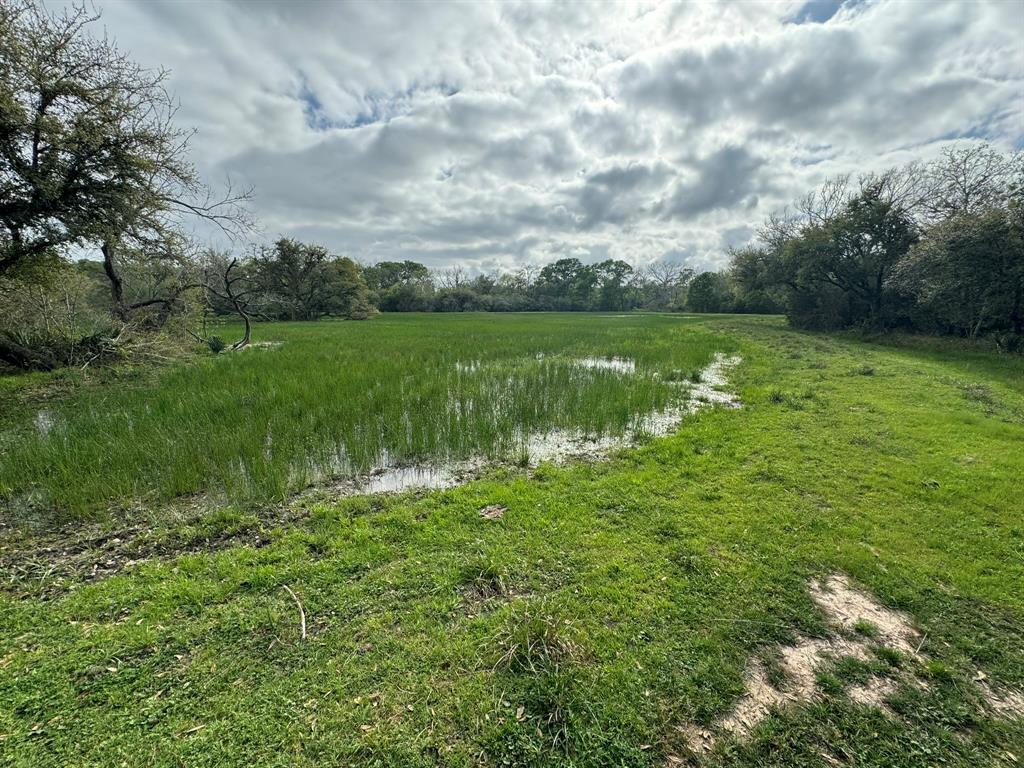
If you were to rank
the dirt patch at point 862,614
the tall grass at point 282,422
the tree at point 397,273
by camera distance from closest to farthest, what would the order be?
the dirt patch at point 862,614
the tall grass at point 282,422
the tree at point 397,273

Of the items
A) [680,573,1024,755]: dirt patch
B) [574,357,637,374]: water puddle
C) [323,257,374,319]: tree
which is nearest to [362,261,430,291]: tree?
[323,257,374,319]: tree

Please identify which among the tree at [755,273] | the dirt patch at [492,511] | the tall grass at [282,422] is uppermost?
the tree at [755,273]

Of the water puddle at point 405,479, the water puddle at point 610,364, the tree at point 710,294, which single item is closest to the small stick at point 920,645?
the water puddle at point 405,479

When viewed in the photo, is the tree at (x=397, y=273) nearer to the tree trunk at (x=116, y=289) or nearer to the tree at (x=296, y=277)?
the tree at (x=296, y=277)

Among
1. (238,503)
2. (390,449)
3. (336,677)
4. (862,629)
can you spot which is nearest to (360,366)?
(390,449)

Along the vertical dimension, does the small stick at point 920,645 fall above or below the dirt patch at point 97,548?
above

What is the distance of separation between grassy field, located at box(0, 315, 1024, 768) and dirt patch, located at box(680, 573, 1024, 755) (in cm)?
3

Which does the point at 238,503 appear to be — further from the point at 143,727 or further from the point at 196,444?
the point at 143,727

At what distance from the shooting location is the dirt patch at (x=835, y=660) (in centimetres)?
236

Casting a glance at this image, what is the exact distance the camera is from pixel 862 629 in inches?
119

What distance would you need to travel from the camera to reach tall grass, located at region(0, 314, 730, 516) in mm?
5223

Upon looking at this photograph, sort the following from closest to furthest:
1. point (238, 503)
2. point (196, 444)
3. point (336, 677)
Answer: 1. point (336, 677)
2. point (238, 503)
3. point (196, 444)

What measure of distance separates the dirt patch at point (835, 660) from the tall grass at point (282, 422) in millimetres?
4491

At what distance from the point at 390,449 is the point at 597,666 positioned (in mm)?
4905
